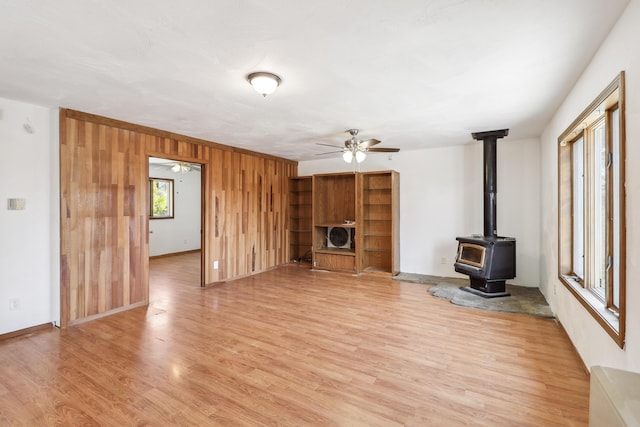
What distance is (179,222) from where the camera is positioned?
28.4ft

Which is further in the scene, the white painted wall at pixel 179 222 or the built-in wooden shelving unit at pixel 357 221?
the white painted wall at pixel 179 222

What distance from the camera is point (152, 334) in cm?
322

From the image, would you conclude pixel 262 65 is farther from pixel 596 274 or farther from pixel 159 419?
pixel 596 274

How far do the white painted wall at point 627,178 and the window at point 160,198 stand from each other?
845cm

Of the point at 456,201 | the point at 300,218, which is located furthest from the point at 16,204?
the point at 456,201

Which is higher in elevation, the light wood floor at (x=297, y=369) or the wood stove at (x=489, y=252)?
the wood stove at (x=489, y=252)

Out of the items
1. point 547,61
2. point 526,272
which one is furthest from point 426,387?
point 526,272

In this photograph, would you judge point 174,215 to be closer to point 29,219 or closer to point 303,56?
point 29,219

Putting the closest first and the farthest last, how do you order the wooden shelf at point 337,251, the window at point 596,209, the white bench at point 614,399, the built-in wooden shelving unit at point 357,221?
1. the white bench at point 614,399
2. the window at point 596,209
3. the built-in wooden shelving unit at point 357,221
4. the wooden shelf at point 337,251

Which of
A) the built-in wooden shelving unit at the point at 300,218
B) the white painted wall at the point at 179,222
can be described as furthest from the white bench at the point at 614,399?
the white painted wall at the point at 179,222

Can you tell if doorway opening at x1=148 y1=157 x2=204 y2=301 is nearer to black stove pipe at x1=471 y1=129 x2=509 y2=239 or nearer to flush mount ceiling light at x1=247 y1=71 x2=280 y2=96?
flush mount ceiling light at x1=247 y1=71 x2=280 y2=96

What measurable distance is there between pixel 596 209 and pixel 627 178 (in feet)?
4.10

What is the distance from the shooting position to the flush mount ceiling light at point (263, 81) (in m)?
2.53

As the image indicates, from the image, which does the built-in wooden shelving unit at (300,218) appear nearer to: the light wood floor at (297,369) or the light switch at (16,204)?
the light wood floor at (297,369)
